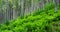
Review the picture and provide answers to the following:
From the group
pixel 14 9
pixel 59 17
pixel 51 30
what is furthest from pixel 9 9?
pixel 51 30

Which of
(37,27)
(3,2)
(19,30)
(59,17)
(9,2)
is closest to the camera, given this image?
(37,27)

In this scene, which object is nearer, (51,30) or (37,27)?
(51,30)

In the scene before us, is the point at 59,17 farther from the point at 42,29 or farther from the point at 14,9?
the point at 14,9

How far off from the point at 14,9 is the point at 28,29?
2153cm

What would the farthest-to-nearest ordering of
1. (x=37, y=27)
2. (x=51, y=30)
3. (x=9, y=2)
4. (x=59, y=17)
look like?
(x=9, y=2) < (x=59, y=17) < (x=37, y=27) < (x=51, y=30)

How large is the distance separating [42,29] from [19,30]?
1422 mm

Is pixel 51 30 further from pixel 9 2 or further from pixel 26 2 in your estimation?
pixel 9 2

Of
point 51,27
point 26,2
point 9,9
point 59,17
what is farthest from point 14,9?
point 51,27

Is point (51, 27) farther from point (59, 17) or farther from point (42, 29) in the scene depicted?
point (59, 17)

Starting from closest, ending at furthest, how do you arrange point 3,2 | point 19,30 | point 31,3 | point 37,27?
point 37,27 < point 19,30 < point 31,3 < point 3,2

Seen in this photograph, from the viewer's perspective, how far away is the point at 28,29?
6973 mm

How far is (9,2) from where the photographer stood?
27.8 meters

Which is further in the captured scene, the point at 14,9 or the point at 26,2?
the point at 14,9

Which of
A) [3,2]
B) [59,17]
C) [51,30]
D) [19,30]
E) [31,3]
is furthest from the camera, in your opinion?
[3,2]
